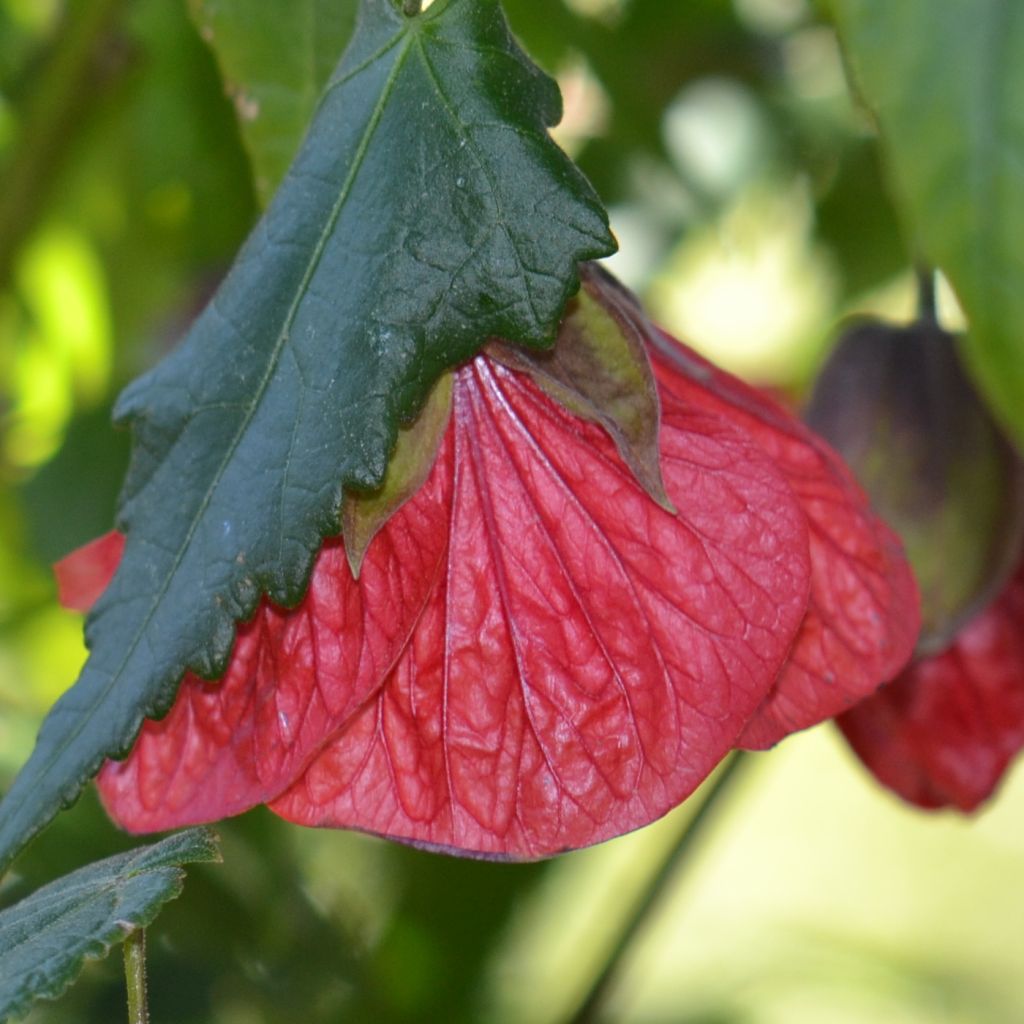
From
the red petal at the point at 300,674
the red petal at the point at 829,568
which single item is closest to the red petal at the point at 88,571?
the red petal at the point at 300,674

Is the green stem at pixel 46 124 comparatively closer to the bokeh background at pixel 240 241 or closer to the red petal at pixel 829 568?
the bokeh background at pixel 240 241

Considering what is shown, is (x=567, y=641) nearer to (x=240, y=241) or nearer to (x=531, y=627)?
(x=531, y=627)

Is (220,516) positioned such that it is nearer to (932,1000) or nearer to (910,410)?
(910,410)

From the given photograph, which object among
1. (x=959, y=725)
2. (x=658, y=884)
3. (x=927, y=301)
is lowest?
(x=658, y=884)

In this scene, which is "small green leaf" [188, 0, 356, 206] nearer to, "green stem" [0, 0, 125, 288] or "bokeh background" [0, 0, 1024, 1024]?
"bokeh background" [0, 0, 1024, 1024]

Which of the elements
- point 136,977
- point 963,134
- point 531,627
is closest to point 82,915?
point 136,977

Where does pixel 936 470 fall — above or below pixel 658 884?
above
